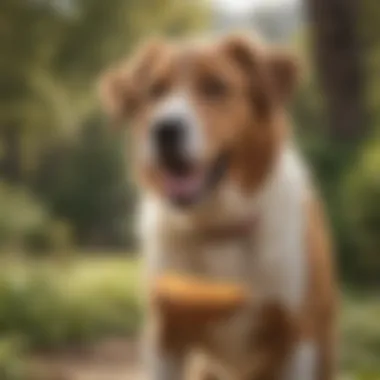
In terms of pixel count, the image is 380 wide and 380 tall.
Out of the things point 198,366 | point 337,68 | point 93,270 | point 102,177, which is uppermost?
point 337,68

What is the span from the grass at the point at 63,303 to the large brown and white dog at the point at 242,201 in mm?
77

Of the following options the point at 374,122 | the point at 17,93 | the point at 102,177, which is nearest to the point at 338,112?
the point at 374,122

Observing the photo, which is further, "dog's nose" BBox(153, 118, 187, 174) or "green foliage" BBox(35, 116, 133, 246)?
"green foliage" BBox(35, 116, 133, 246)

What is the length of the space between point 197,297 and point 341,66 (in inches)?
15.4

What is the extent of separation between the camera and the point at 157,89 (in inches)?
47.5

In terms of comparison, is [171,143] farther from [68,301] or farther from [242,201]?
[68,301]

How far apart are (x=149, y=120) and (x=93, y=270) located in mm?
246

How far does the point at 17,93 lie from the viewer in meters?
1.32

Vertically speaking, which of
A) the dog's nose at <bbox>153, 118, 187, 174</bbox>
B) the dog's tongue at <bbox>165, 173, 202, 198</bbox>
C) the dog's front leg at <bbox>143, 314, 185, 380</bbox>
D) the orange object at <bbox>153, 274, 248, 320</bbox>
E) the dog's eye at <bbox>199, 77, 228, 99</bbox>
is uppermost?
the dog's eye at <bbox>199, 77, 228, 99</bbox>

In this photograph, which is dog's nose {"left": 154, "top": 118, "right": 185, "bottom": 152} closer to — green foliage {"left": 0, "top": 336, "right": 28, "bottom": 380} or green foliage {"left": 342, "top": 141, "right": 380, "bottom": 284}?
green foliage {"left": 342, "top": 141, "right": 380, "bottom": 284}

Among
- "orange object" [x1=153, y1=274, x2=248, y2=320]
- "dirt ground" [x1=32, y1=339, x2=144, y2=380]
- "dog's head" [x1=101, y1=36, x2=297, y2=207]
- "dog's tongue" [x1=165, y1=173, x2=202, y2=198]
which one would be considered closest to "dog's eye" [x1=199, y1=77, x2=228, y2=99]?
"dog's head" [x1=101, y1=36, x2=297, y2=207]

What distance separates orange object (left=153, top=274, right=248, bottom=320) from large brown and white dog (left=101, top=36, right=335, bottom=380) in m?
0.01

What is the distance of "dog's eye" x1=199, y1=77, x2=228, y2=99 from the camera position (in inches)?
46.5

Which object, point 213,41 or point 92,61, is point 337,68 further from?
point 92,61
